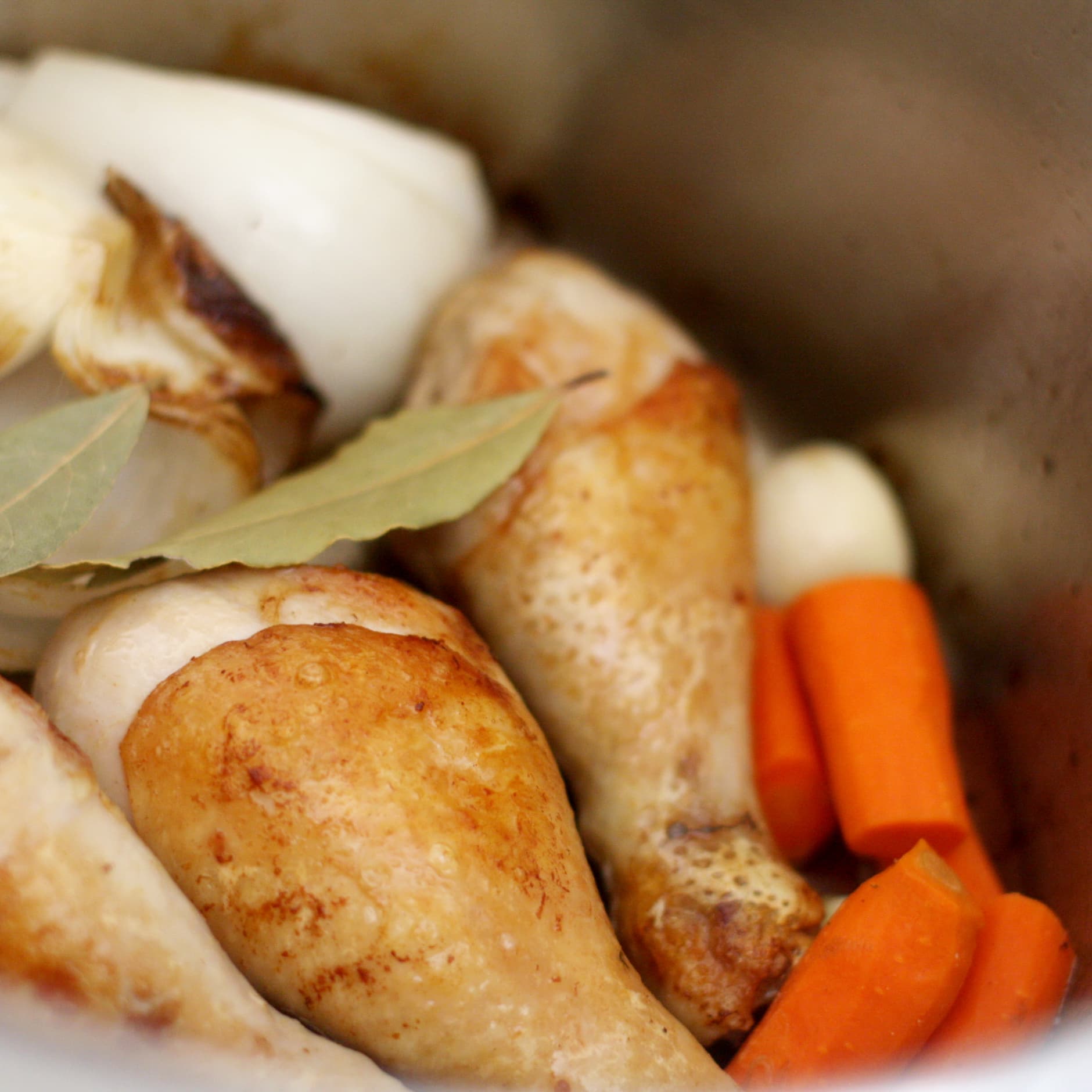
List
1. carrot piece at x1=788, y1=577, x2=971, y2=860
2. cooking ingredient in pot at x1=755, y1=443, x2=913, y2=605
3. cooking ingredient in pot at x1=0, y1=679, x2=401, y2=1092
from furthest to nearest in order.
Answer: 1. cooking ingredient in pot at x1=755, y1=443, x2=913, y2=605
2. carrot piece at x1=788, y1=577, x2=971, y2=860
3. cooking ingredient in pot at x1=0, y1=679, x2=401, y2=1092

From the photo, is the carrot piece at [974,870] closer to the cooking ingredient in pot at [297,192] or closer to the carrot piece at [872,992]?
the carrot piece at [872,992]

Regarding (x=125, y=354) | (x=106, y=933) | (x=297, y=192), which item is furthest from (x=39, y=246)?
(x=106, y=933)

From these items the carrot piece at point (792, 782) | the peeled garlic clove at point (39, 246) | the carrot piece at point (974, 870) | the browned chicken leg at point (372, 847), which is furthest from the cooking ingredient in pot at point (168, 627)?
the carrot piece at point (974, 870)

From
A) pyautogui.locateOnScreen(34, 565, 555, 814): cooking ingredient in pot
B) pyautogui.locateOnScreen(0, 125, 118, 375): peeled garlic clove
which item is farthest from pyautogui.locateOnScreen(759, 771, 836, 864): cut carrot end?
pyautogui.locateOnScreen(0, 125, 118, 375): peeled garlic clove

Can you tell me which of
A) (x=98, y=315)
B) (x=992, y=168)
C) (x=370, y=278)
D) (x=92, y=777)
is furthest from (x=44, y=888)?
(x=992, y=168)

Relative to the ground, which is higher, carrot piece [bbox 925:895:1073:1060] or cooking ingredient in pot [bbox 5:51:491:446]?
cooking ingredient in pot [bbox 5:51:491:446]

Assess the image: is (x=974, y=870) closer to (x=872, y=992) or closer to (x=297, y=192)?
(x=872, y=992)

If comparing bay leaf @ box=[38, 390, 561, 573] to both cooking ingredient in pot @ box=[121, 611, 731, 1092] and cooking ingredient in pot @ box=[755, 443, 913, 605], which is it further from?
cooking ingredient in pot @ box=[755, 443, 913, 605]
